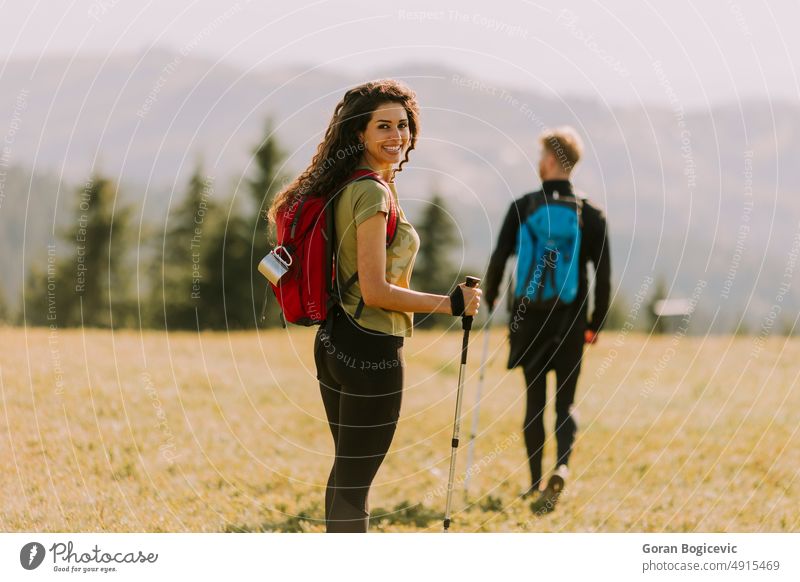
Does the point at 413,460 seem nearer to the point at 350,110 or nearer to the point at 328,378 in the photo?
the point at 328,378

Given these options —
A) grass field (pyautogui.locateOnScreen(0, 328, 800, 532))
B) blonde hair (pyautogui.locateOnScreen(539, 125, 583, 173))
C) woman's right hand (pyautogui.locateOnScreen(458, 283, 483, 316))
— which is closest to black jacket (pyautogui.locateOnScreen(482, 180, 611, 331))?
blonde hair (pyautogui.locateOnScreen(539, 125, 583, 173))

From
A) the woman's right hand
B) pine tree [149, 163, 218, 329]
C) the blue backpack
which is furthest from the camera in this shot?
pine tree [149, 163, 218, 329]

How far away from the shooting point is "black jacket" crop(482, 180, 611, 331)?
754cm

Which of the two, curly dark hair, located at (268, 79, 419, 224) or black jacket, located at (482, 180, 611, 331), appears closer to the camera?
curly dark hair, located at (268, 79, 419, 224)

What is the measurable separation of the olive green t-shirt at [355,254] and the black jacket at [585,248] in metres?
2.82

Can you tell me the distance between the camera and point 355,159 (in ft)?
15.8

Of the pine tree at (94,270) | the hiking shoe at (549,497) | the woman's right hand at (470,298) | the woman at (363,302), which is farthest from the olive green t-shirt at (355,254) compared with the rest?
the pine tree at (94,270)

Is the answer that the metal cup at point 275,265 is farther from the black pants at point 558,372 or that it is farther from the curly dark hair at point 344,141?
the black pants at point 558,372

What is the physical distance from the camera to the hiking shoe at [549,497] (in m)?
7.60

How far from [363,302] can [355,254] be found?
0.90 ft

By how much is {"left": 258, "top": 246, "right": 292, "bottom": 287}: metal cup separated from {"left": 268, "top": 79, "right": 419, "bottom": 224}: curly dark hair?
309 mm

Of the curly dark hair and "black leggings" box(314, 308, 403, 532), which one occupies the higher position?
the curly dark hair

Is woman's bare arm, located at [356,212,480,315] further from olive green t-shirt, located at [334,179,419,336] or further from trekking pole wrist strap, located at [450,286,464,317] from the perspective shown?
trekking pole wrist strap, located at [450,286,464,317]
